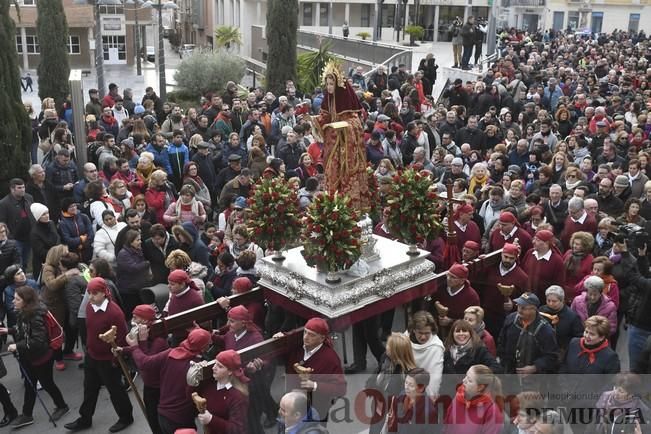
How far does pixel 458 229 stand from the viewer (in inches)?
358

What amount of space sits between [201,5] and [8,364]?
5713 centimetres

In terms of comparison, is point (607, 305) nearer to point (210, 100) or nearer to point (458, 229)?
point (458, 229)

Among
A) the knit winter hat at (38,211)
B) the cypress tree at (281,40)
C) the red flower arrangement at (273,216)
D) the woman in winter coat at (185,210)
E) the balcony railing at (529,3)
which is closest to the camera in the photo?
the red flower arrangement at (273,216)

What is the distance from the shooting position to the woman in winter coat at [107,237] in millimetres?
9016

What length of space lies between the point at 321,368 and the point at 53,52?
1926cm

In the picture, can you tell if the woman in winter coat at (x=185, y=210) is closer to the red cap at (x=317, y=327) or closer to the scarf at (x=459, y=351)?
the red cap at (x=317, y=327)

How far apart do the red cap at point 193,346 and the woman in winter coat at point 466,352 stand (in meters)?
2.05

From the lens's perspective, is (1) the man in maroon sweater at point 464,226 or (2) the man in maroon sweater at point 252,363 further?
(1) the man in maroon sweater at point 464,226

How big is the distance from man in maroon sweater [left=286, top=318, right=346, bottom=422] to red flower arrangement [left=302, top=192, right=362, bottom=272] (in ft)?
2.99

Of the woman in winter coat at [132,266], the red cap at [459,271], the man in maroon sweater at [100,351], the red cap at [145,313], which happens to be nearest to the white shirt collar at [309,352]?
the red cap at [145,313]

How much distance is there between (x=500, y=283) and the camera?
25.4 ft

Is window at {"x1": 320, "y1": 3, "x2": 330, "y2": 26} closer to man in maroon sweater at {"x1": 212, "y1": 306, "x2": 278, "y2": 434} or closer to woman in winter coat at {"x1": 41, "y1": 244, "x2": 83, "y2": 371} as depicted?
woman in winter coat at {"x1": 41, "y1": 244, "x2": 83, "y2": 371}

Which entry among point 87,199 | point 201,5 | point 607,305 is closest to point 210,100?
point 87,199

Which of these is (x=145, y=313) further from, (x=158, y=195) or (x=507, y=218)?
(x=507, y=218)
